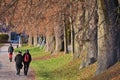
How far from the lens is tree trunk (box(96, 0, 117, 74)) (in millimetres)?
18516

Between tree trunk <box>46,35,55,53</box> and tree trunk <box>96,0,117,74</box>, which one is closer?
tree trunk <box>96,0,117,74</box>

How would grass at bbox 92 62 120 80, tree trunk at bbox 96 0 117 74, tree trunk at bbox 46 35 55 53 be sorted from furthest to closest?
tree trunk at bbox 46 35 55 53
tree trunk at bbox 96 0 117 74
grass at bbox 92 62 120 80

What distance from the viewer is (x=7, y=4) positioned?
1538cm

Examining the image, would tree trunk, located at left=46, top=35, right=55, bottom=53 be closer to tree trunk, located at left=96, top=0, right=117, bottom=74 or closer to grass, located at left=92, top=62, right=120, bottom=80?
tree trunk, located at left=96, top=0, right=117, bottom=74

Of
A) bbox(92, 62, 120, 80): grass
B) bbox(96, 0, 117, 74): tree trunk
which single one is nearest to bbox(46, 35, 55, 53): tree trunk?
bbox(96, 0, 117, 74): tree trunk

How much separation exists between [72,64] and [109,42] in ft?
40.3

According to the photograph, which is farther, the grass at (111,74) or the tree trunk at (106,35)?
the tree trunk at (106,35)

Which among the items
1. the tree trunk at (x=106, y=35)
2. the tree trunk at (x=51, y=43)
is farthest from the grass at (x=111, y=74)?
the tree trunk at (x=51, y=43)

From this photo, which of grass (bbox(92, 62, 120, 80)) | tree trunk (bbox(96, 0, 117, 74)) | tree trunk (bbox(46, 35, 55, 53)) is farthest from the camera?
tree trunk (bbox(46, 35, 55, 53))

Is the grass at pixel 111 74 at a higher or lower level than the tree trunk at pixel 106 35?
lower

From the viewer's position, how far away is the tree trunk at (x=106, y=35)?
18.5 metres

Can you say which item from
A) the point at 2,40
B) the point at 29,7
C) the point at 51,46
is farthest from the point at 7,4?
the point at 2,40

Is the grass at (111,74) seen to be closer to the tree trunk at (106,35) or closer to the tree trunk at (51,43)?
the tree trunk at (106,35)

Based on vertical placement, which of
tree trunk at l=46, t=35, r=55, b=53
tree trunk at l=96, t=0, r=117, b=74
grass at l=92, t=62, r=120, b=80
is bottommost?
tree trunk at l=46, t=35, r=55, b=53
